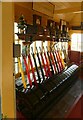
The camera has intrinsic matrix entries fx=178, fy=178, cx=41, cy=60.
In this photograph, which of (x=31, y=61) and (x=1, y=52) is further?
(x=31, y=61)

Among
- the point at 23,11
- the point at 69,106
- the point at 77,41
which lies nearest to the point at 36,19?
the point at 23,11

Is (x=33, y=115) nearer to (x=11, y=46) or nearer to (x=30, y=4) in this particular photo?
(x=11, y=46)

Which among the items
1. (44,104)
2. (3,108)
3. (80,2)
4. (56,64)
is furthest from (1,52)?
(80,2)

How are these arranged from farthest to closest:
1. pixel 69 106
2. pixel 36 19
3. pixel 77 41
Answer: pixel 77 41
pixel 36 19
pixel 69 106

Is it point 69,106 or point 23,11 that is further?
point 23,11

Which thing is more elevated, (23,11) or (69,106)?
(23,11)

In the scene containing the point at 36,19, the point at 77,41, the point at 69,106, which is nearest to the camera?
Result: the point at 69,106

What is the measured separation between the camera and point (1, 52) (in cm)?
133

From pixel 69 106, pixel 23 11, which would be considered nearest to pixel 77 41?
pixel 23 11

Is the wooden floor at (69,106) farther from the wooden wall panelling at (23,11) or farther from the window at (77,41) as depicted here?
the window at (77,41)

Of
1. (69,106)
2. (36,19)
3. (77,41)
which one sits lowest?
(69,106)

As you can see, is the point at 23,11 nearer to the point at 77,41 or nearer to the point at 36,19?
the point at 36,19

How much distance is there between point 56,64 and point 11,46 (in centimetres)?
273

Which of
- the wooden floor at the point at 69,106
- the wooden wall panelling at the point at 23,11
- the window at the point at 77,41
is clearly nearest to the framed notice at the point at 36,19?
the wooden wall panelling at the point at 23,11
